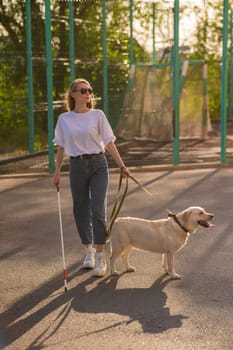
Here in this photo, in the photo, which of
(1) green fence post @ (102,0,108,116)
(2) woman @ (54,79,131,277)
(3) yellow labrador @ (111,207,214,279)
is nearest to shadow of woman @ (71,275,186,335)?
(3) yellow labrador @ (111,207,214,279)

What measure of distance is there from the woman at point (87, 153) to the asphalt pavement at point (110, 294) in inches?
18.0

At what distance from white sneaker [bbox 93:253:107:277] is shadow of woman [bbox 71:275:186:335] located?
89 millimetres

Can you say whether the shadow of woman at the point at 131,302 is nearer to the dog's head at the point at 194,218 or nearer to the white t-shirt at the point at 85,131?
the dog's head at the point at 194,218

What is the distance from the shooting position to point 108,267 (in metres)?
6.14

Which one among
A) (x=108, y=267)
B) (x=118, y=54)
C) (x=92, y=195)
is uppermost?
(x=118, y=54)

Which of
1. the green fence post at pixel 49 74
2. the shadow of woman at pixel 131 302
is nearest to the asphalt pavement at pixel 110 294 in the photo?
the shadow of woman at pixel 131 302

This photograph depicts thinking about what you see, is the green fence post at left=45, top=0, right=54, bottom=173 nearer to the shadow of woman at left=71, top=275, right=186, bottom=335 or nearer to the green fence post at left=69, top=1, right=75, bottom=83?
the green fence post at left=69, top=1, right=75, bottom=83

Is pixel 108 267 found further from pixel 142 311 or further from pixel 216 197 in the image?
pixel 216 197

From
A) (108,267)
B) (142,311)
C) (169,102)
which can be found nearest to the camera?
(142,311)

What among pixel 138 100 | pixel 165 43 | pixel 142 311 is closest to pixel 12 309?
pixel 142 311

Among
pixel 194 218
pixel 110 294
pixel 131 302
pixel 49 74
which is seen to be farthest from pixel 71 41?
pixel 131 302

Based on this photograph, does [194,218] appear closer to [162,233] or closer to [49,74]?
[162,233]

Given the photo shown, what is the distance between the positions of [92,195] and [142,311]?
138 centimetres

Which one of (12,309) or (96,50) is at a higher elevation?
(96,50)
